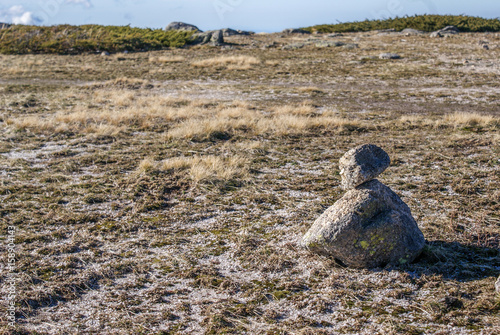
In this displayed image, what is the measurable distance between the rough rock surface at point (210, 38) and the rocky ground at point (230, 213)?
2434 centimetres

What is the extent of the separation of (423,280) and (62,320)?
4084mm

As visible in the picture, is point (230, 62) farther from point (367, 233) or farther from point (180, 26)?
point (367, 233)

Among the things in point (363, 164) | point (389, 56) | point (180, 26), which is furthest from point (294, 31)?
point (363, 164)

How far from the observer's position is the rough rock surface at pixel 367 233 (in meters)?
4.85


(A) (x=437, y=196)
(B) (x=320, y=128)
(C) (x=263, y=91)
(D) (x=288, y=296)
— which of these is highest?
(C) (x=263, y=91)

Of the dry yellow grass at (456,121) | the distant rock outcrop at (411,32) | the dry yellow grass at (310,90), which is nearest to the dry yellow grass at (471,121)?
the dry yellow grass at (456,121)

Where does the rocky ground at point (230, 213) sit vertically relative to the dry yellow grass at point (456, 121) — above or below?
below

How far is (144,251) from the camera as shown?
18.1 feet

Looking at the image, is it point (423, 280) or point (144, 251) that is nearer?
point (423, 280)

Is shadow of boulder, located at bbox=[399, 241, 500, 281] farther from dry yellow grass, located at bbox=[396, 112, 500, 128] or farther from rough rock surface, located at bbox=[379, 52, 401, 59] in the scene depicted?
rough rock surface, located at bbox=[379, 52, 401, 59]

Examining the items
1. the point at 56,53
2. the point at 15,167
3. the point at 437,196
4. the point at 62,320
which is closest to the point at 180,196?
the point at 62,320

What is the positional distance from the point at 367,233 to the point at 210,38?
3968 cm

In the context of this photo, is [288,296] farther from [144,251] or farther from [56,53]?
[56,53]

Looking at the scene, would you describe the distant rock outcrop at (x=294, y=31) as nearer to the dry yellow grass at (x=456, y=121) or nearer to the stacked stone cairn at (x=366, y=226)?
the dry yellow grass at (x=456, y=121)
